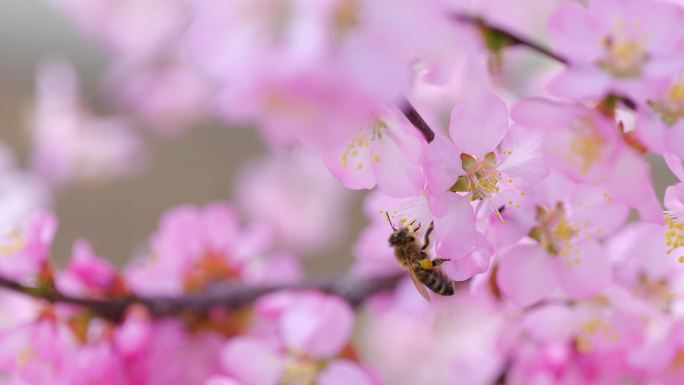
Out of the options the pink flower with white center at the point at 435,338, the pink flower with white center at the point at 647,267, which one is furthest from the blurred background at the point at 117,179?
the pink flower with white center at the point at 647,267

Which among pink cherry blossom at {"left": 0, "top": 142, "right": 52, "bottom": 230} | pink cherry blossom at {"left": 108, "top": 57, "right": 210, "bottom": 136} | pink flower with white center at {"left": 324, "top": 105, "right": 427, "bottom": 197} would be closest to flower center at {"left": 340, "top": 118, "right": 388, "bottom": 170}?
pink flower with white center at {"left": 324, "top": 105, "right": 427, "bottom": 197}

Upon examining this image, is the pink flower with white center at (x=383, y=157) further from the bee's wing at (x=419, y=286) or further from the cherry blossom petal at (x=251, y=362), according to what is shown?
the cherry blossom petal at (x=251, y=362)

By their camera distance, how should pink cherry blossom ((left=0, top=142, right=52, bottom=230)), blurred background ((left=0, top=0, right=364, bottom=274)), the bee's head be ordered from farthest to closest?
1. blurred background ((left=0, top=0, right=364, bottom=274))
2. pink cherry blossom ((left=0, top=142, right=52, bottom=230))
3. the bee's head

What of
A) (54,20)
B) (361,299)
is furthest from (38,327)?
(54,20)

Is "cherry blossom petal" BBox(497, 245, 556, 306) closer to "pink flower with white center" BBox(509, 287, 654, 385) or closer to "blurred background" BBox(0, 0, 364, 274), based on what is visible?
"pink flower with white center" BBox(509, 287, 654, 385)

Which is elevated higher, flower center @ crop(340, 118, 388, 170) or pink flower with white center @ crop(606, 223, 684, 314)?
flower center @ crop(340, 118, 388, 170)

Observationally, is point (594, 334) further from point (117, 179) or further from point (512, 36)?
point (117, 179)

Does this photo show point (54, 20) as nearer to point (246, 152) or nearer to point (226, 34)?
point (246, 152)
